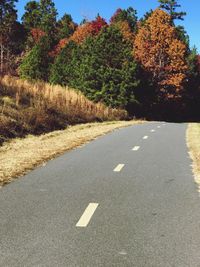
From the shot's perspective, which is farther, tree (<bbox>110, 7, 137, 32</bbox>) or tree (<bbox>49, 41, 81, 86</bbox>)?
tree (<bbox>110, 7, 137, 32</bbox>)

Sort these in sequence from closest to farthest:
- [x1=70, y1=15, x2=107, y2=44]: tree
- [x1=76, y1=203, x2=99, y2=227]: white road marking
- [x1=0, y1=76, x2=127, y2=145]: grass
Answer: [x1=76, y1=203, x2=99, y2=227]: white road marking → [x1=0, y1=76, x2=127, y2=145]: grass → [x1=70, y1=15, x2=107, y2=44]: tree

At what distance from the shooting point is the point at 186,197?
8398 millimetres

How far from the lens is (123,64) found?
149 ft

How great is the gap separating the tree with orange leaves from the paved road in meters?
45.1

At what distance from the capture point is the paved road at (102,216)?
5348mm

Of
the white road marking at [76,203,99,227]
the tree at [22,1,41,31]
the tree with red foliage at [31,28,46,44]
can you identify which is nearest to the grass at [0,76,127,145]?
the white road marking at [76,203,99,227]

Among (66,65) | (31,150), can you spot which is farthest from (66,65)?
(31,150)

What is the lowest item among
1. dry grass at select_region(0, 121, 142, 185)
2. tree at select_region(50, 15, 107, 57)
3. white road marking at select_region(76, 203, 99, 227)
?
dry grass at select_region(0, 121, 142, 185)

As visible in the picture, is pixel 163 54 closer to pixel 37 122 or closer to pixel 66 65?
pixel 66 65

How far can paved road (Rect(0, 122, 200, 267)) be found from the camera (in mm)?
5348

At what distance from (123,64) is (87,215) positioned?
3909 cm

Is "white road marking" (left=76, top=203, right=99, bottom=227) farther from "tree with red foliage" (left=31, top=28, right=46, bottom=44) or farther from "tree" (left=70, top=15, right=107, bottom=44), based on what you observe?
"tree with red foliage" (left=31, top=28, right=46, bottom=44)

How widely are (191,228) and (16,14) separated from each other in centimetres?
8683

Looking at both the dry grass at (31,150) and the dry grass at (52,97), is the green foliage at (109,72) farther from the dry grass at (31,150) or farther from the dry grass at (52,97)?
the dry grass at (31,150)
